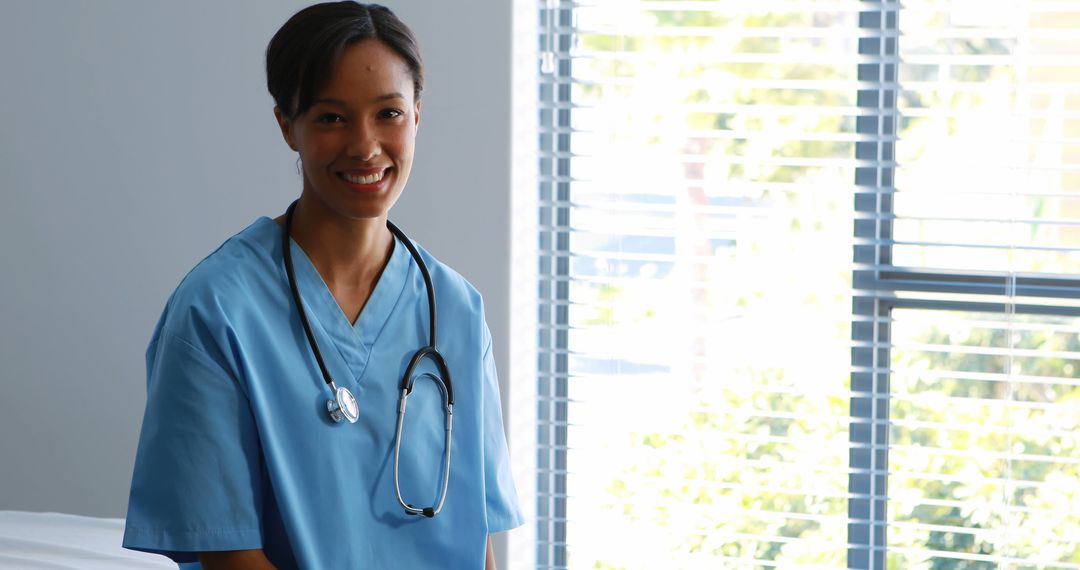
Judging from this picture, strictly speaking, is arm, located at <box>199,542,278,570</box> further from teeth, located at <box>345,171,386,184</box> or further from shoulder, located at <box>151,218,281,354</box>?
teeth, located at <box>345,171,386,184</box>

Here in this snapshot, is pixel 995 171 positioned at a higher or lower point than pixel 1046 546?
higher

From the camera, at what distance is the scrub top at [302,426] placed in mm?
1067

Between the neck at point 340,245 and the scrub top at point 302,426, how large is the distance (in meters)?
0.02

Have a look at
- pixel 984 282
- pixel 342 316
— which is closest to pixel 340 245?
pixel 342 316

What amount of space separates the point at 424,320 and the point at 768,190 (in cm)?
91

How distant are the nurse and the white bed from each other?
1.77 feet

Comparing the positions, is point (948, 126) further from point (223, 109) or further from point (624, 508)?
point (223, 109)

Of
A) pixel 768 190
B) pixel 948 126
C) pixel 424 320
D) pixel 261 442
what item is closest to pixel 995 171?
pixel 948 126

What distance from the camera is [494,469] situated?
1359 mm

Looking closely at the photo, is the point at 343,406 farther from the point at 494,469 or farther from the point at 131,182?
the point at 131,182

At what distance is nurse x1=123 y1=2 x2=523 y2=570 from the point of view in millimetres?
1070

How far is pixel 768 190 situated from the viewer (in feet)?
6.59

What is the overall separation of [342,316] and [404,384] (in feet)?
0.34

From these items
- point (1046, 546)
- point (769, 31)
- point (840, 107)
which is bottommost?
point (1046, 546)
